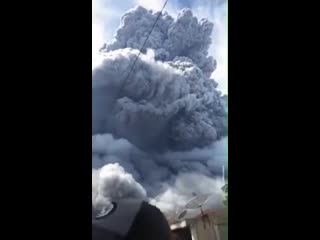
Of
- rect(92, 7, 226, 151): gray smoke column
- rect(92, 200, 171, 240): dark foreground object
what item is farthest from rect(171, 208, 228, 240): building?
rect(92, 7, 226, 151): gray smoke column

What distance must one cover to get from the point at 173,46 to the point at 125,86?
284 mm

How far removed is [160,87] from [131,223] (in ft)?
2.00

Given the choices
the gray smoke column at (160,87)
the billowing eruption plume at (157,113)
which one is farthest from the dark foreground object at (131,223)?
the gray smoke column at (160,87)

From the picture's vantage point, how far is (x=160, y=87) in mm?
2016

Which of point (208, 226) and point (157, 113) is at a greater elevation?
point (157, 113)

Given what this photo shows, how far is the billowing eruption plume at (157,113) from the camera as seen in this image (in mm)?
1962

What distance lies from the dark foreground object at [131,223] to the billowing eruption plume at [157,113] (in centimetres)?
5

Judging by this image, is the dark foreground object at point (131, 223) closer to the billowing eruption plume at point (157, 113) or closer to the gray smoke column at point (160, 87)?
the billowing eruption plume at point (157, 113)

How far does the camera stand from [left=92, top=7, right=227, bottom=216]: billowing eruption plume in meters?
1.96

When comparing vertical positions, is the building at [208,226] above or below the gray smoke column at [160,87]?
below

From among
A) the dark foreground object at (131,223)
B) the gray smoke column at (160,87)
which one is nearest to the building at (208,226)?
the dark foreground object at (131,223)

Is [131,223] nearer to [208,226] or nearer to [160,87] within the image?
[208,226]

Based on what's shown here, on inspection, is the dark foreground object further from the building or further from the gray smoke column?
the gray smoke column

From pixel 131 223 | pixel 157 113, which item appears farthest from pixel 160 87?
pixel 131 223
